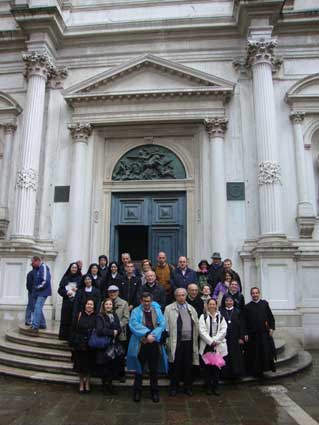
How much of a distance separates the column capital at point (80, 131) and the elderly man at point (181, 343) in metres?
8.70

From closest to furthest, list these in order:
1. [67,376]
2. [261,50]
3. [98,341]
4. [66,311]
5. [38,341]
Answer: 1. [98,341]
2. [67,376]
3. [66,311]
4. [38,341]
5. [261,50]

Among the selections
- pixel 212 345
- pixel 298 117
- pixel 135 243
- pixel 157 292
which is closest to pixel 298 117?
pixel 298 117

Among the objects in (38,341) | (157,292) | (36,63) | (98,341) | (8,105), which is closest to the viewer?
(98,341)

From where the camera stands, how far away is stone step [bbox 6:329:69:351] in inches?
337

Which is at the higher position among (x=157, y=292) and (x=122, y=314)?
(x=157, y=292)

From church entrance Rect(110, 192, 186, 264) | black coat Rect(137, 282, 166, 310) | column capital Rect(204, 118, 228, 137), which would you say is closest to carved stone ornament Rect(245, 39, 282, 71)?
column capital Rect(204, 118, 228, 137)

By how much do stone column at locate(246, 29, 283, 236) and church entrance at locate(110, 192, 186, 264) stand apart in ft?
9.68

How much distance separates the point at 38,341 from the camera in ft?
28.9

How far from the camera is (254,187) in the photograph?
509 inches

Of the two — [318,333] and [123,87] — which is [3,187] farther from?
[318,333]

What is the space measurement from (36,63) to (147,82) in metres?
3.96

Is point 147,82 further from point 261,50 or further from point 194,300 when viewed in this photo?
point 194,300

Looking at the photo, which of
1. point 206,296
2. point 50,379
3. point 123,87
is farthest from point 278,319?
point 123,87

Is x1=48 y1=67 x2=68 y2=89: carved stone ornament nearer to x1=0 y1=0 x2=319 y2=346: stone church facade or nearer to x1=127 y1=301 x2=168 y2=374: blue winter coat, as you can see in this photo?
x1=0 y1=0 x2=319 y2=346: stone church facade
